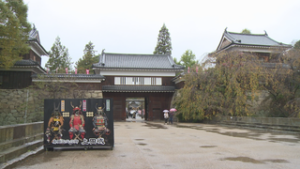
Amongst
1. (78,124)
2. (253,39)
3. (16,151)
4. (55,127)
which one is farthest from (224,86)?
(16,151)

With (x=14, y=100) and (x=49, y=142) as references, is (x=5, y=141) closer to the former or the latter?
(x=49, y=142)

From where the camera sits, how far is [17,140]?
737 cm

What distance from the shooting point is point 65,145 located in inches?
315

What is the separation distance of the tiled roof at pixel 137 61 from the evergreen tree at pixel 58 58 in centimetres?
2092

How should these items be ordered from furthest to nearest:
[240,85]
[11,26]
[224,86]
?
1. [224,86]
2. [240,85]
3. [11,26]

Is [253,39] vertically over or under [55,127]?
over

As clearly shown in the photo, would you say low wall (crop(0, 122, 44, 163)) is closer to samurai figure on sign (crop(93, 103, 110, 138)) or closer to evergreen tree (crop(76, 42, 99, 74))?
samurai figure on sign (crop(93, 103, 110, 138))

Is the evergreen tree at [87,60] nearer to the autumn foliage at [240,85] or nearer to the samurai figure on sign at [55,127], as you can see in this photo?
the autumn foliage at [240,85]

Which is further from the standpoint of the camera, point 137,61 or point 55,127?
point 137,61

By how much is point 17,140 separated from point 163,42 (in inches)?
2124

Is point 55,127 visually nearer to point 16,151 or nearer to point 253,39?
point 16,151

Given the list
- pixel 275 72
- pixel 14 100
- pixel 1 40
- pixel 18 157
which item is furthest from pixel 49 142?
pixel 14 100

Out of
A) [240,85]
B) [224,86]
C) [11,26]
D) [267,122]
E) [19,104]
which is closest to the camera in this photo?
[267,122]

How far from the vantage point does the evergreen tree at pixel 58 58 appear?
173ft
